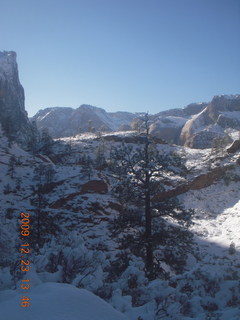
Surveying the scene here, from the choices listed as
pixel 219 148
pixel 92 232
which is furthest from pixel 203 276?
pixel 219 148

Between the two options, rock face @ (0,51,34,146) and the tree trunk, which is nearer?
the tree trunk

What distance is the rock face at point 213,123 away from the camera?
93.2 meters

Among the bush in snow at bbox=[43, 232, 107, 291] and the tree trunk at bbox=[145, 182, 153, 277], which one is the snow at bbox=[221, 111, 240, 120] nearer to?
the tree trunk at bbox=[145, 182, 153, 277]

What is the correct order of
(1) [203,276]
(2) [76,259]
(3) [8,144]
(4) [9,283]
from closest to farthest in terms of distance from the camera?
(4) [9,283], (1) [203,276], (2) [76,259], (3) [8,144]

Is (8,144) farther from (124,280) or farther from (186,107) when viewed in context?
(186,107)

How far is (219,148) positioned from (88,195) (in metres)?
37.8

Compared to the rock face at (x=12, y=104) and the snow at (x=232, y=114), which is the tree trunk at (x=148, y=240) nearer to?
the rock face at (x=12, y=104)

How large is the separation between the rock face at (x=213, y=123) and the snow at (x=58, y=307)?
90.4m

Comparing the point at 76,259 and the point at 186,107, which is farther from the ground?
the point at 186,107

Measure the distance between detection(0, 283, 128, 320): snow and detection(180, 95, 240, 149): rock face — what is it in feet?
297

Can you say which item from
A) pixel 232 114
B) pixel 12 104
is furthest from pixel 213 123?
pixel 12 104

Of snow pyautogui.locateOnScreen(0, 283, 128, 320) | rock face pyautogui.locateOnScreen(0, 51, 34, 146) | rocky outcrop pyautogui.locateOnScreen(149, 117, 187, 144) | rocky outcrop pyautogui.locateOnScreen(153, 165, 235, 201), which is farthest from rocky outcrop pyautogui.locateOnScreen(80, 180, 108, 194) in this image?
rocky outcrop pyautogui.locateOnScreen(149, 117, 187, 144)

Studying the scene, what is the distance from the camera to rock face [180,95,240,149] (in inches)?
3671

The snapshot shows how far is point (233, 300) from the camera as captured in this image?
195 inches
